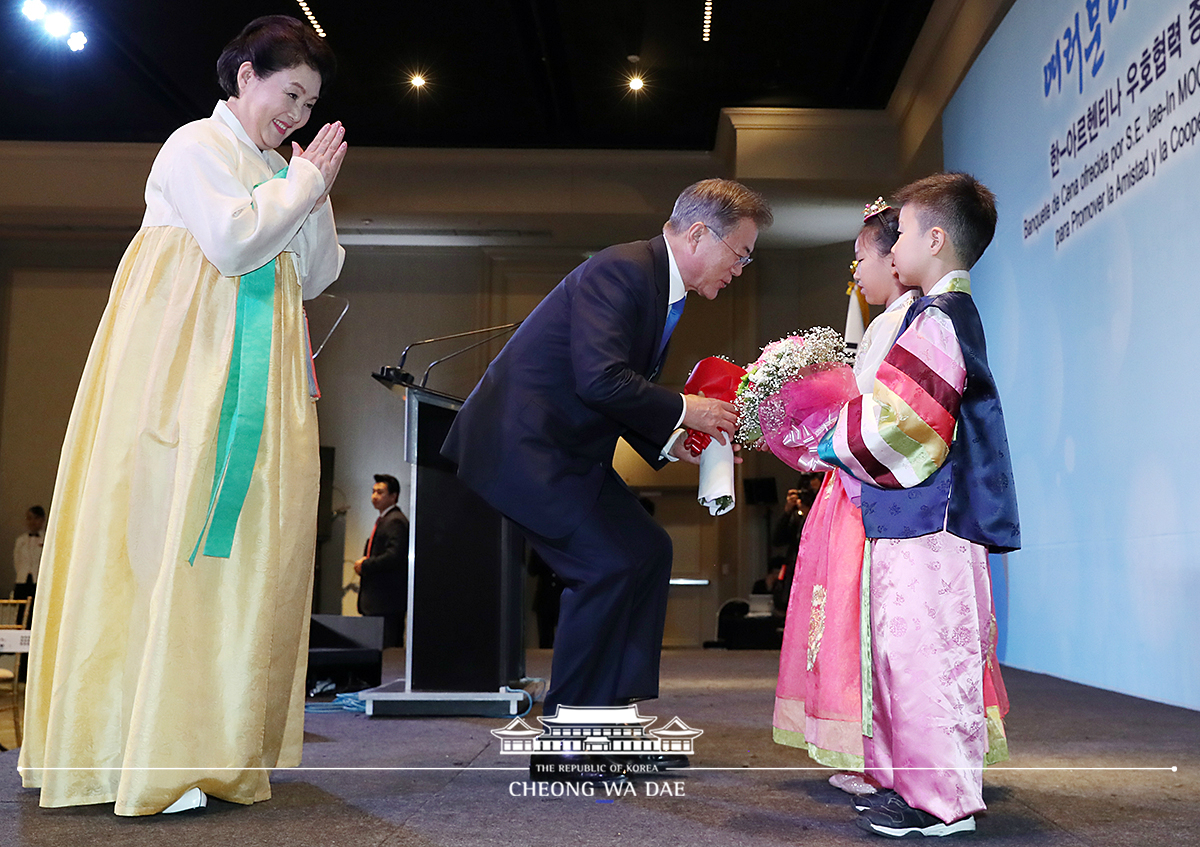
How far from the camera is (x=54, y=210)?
9977mm

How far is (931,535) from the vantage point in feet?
5.66

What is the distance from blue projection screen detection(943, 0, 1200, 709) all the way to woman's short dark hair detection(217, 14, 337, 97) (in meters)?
2.93

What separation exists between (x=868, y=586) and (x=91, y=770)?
1.38 metres

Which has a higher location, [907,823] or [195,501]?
[195,501]

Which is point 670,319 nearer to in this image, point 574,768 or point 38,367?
point 574,768

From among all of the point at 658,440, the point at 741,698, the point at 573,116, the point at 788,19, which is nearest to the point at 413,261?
the point at 573,116

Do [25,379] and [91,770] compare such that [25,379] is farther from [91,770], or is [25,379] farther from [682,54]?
[91,770]

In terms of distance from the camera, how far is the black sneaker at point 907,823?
5.42ft

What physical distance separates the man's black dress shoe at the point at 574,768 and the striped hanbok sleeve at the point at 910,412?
843 mm

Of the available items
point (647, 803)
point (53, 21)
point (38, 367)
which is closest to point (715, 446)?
point (647, 803)

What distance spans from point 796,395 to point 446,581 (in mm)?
2043

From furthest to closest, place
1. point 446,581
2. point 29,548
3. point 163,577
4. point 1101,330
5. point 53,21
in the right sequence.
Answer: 1. point 29,548
2. point 53,21
3. point 1101,330
4. point 446,581
5. point 163,577

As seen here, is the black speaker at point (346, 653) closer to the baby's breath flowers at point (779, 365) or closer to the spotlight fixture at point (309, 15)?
the baby's breath flowers at point (779, 365)

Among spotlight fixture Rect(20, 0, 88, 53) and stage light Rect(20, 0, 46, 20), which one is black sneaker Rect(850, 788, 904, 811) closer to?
spotlight fixture Rect(20, 0, 88, 53)
